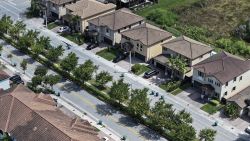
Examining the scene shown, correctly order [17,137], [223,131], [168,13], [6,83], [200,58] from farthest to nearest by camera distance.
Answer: [168,13]
[200,58]
[6,83]
[223,131]
[17,137]

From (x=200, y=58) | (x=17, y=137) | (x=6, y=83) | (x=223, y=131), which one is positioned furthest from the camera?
(x=200, y=58)

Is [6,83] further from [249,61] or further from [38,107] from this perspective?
[249,61]

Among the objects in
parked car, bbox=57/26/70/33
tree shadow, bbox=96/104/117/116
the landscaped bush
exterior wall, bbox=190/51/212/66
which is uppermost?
exterior wall, bbox=190/51/212/66

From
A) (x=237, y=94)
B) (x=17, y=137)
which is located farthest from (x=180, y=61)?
(x=17, y=137)

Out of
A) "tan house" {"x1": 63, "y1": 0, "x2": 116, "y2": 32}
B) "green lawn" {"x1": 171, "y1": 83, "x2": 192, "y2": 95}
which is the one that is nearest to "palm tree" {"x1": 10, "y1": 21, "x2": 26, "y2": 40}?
"tan house" {"x1": 63, "y1": 0, "x2": 116, "y2": 32}

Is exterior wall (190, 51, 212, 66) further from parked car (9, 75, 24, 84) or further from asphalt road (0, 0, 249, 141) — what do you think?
parked car (9, 75, 24, 84)

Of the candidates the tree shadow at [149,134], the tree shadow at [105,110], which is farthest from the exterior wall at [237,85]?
the tree shadow at [105,110]
